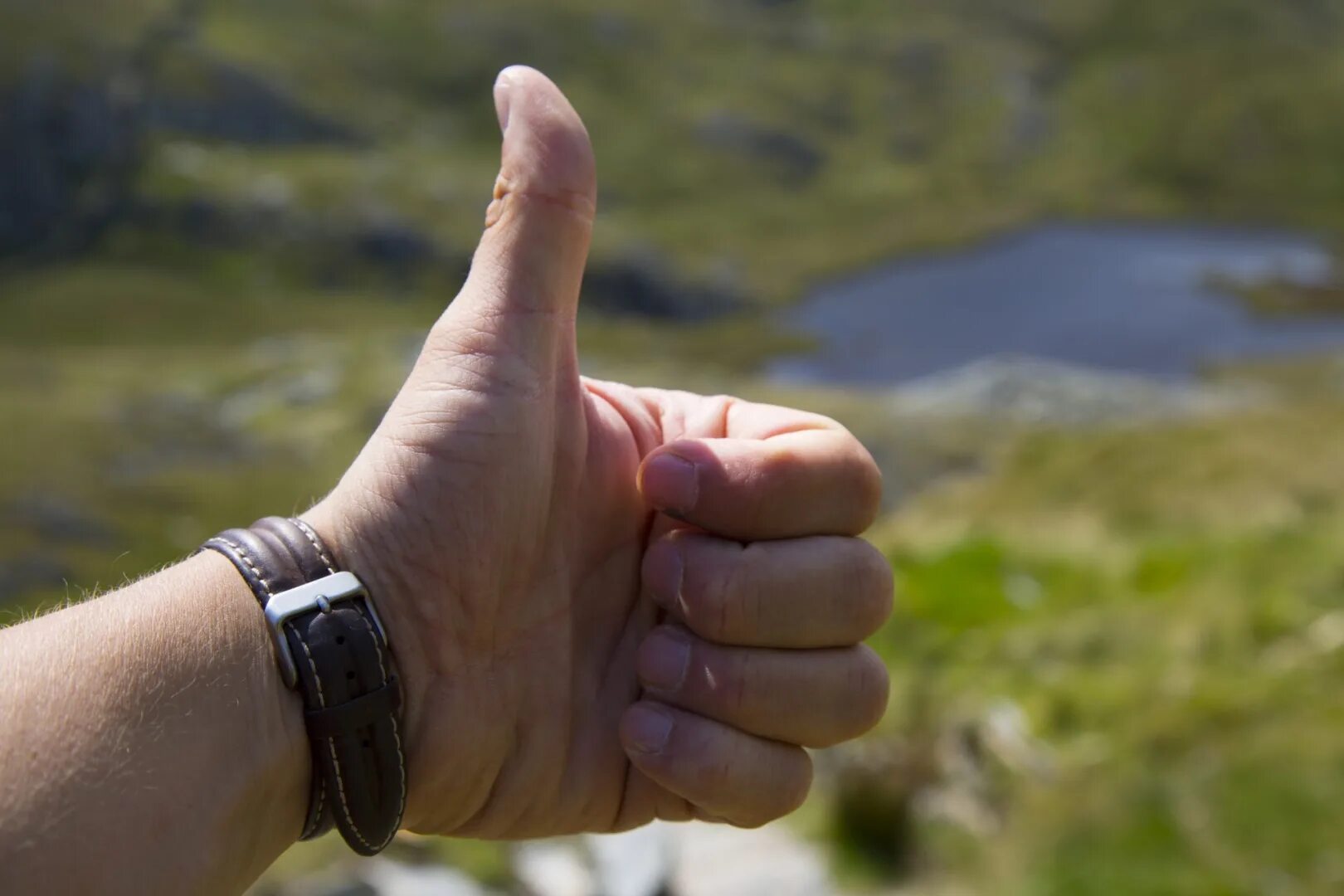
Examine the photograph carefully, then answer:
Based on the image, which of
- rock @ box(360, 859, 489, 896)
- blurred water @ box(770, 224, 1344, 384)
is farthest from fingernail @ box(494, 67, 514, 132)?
blurred water @ box(770, 224, 1344, 384)

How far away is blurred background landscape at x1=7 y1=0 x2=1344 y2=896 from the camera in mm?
7762

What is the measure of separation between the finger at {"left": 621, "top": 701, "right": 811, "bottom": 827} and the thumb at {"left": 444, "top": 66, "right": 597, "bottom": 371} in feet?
3.56

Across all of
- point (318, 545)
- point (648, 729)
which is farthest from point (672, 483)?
point (318, 545)

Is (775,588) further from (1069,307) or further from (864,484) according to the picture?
(1069,307)

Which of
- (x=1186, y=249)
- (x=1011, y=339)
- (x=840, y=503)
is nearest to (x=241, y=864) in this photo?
(x=840, y=503)

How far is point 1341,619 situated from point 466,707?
793 centimetres

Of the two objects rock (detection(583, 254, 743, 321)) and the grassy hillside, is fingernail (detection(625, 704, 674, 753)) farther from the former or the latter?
the grassy hillside

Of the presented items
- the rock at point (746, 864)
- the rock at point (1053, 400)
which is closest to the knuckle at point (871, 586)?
the rock at point (746, 864)

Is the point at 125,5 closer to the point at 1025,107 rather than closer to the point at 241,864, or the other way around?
the point at 1025,107

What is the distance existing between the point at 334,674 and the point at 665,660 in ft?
3.23

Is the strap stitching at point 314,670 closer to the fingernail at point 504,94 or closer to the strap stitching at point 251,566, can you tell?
the strap stitching at point 251,566

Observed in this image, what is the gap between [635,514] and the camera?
386 cm

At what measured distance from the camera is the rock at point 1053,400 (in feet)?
172

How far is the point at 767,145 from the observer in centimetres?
16075
